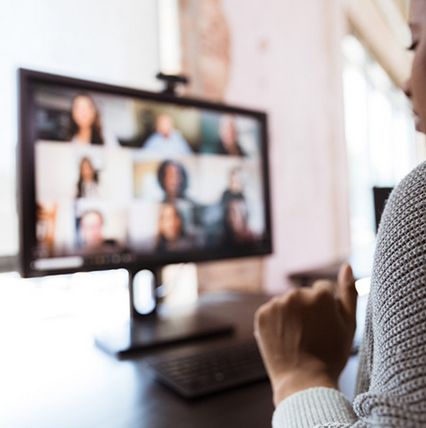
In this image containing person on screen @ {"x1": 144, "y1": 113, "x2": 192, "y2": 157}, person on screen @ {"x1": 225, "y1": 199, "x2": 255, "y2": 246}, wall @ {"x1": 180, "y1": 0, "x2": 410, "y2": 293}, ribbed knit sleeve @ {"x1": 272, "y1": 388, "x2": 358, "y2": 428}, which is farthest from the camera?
wall @ {"x1": 180, "y1": 0, "x2": 410, "y2": 293}

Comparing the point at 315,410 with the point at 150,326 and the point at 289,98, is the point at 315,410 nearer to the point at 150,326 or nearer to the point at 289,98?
the point at 150,326

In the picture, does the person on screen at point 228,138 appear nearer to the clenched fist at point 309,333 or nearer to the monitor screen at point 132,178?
the monitor screen at point 132,178

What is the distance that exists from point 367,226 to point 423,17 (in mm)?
2691

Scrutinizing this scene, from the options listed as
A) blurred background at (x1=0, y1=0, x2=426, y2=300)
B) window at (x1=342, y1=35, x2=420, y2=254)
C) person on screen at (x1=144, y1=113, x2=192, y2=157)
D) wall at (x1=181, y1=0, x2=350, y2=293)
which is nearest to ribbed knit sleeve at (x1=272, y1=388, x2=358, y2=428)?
blurred background at (x1=0, y1=0, x2=426, y2=300)

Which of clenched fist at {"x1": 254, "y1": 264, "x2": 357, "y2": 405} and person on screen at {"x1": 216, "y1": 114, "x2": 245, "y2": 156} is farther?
person on screen at {"x1": 216, "y1": 114, "x2": 245, "y2": 156}

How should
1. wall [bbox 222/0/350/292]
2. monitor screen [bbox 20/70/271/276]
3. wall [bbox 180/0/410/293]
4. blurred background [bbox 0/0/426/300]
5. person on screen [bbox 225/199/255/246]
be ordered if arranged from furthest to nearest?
wall [bbox 222/0/350/292], wall [bbox 180/0/410/293], blurred background [bbox 0/0/426/300], person on screen [bbox 225/199/255/246], monitor screen [bbox 20/70/271/276]

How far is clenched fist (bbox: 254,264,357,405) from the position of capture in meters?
0.51

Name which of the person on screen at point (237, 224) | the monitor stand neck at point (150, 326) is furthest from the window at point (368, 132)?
the monitor stand neck at point (150, 326)

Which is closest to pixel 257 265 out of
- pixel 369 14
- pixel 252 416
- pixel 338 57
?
pixel 252 416

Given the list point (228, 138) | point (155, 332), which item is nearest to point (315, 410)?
point (155, 332)

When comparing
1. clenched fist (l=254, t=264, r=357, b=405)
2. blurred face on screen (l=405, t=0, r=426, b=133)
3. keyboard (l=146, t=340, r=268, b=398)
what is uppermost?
blurred face on screen (l=405, t=0, r=426, b=133)

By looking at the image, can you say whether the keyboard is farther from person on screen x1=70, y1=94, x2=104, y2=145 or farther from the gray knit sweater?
person on screen x1=70, y1=94, x2=104, y2=145

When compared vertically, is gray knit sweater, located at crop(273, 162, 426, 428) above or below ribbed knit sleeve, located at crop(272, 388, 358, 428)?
above

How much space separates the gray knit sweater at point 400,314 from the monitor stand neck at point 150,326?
0.46 m
